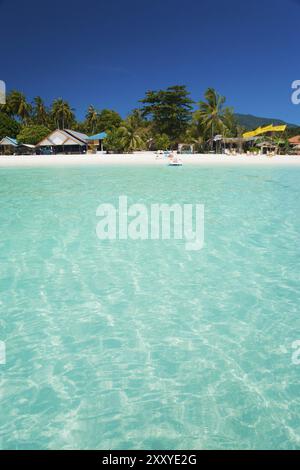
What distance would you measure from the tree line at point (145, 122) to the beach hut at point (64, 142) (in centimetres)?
214

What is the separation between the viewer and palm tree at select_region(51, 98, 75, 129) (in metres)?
56.7

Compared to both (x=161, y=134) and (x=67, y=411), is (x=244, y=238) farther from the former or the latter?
(x=161, y=134)

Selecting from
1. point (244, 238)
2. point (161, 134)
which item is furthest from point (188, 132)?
point (244, 238)

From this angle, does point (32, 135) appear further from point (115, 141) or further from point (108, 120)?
point (108, 120)

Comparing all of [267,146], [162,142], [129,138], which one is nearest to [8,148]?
[129,138]

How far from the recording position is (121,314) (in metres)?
4.45

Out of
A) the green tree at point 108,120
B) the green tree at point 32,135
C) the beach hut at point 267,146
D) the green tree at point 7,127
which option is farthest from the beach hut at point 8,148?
the beach hut at point 267,146

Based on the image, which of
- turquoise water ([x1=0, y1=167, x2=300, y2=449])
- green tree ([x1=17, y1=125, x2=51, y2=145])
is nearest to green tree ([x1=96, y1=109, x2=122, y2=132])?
green tree ([x1=17, y1=125, x2=51, y2=145])

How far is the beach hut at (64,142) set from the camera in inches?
1727

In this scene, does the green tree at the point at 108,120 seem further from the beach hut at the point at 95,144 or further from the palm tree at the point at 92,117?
the beach hut at the point at 95,144

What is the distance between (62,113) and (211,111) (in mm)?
25363

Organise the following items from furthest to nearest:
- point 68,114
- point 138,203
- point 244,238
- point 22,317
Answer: point 68,114, point 138,203, point 244,238, point 22,317

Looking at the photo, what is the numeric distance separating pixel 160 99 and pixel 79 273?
1920 inches
